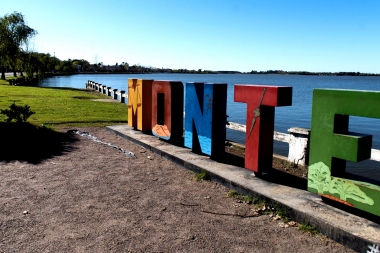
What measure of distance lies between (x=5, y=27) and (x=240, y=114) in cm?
3730

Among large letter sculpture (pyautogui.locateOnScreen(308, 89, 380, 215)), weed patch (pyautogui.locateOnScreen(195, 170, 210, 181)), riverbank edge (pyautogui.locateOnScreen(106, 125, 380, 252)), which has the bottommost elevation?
weed patch (pyautogui.locateOnScreen(195, 170, 210, 181))

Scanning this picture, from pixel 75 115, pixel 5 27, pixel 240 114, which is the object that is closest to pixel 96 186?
pixel 75 115

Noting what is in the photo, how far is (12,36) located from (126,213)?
165 feet

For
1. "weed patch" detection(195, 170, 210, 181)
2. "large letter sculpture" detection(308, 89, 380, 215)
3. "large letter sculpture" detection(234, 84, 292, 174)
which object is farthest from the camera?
"weed patch" detection(195, 170, 210, 181)

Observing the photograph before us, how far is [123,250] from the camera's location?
4.24 meters

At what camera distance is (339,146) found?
505 centimetres

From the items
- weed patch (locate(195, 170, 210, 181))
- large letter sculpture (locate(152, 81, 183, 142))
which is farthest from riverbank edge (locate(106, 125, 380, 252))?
large letter sculpture (locate(152, 81, 183, 142))

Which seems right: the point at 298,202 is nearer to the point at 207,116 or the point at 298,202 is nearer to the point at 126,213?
the point at 126,213

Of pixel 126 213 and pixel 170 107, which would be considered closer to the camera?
pixel 126 213

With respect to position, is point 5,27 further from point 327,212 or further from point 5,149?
point 327,212

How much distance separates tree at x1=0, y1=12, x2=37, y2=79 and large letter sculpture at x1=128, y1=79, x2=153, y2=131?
41.9 metres

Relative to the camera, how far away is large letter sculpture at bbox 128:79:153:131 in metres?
10.6

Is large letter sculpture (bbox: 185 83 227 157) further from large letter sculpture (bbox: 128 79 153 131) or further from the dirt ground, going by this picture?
large letter sculpture (bbox: 128 79 153 131)

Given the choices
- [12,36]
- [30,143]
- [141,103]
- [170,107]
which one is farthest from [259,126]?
[12,36]
